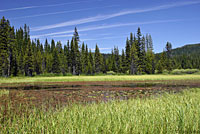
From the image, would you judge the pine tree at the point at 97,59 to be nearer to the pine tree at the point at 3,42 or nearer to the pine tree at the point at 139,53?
the pine tree at the point at 139,53

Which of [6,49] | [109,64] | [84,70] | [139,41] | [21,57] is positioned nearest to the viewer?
[6,49]

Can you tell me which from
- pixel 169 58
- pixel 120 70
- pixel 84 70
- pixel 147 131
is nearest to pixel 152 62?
pixel 169 58

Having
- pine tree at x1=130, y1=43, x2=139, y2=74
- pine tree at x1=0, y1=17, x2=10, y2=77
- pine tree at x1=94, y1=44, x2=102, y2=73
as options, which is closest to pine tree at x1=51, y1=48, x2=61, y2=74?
pine tree at x1=94, y1=44, x2=102, y2=73

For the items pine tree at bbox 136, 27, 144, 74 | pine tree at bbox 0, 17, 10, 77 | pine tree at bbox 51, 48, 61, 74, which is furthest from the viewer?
pine tree at bbox 51, 48, 61, 74

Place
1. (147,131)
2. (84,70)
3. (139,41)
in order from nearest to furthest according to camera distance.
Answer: (147,131)
(139,41)
(84,70)

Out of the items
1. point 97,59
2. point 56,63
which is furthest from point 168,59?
point 56,63

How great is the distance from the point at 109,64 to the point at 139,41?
1146 inches

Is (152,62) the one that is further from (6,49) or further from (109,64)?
(6,49)

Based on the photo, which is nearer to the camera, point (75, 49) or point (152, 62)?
point (75, 49)

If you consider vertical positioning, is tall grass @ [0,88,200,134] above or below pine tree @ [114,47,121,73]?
below

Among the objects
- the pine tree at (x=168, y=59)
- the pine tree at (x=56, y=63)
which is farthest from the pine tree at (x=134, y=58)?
the pine tree at (x=56, y=63)

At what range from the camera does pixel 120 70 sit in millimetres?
77062

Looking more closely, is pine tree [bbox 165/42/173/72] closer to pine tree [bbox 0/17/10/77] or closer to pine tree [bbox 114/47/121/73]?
pine tree [bbox 114/47/121/73]

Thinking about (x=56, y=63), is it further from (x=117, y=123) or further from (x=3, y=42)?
(x=117, y=123)
